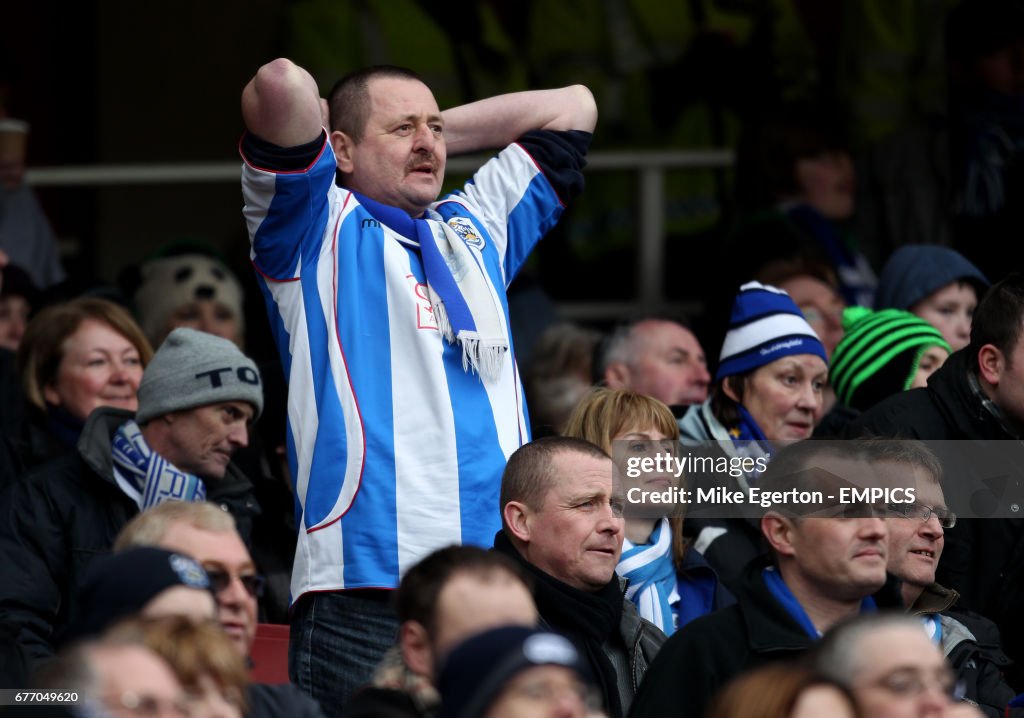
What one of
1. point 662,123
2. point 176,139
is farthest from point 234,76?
point 662,123

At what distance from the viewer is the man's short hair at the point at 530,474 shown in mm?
4883

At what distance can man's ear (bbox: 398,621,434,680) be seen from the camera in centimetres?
393

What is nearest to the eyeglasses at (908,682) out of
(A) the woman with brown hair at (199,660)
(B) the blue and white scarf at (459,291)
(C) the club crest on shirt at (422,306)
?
(A) the woman with brown hair at (199,660)


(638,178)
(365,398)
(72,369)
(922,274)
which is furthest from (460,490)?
(638,178)

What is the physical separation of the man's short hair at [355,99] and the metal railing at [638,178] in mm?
3677

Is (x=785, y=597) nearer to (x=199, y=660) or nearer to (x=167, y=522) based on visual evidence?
(x=167, y=522)

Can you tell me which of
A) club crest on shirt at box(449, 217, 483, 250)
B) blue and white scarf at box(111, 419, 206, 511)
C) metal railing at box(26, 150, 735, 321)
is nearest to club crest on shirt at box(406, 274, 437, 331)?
club crest on shirt at box(449, 217, 483, 250)

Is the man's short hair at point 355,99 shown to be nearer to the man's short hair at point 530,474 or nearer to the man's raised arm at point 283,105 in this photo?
the man's raised arm at point 283,105

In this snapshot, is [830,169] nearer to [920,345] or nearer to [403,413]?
[920,345]

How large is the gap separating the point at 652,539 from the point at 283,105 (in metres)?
1.78

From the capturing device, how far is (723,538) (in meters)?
5.84

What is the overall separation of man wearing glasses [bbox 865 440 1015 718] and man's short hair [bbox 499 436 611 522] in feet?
2.88

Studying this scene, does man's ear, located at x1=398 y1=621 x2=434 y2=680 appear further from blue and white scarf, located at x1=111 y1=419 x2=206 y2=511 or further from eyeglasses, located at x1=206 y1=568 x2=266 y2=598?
blue and white scarf, located at x1=111 y1=419 x2=206 y2=511

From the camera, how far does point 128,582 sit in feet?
12.8
